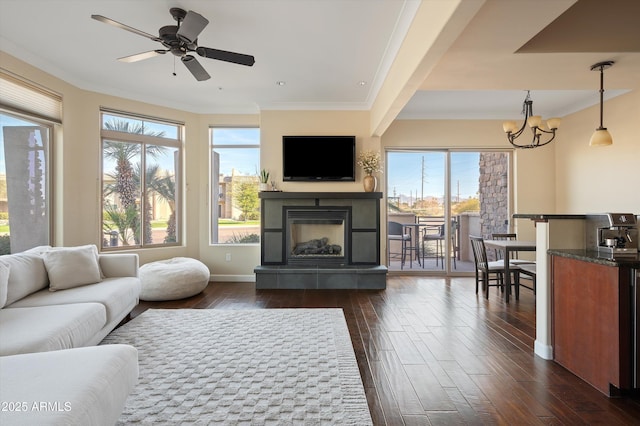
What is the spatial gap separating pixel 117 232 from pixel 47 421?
418 centimetres

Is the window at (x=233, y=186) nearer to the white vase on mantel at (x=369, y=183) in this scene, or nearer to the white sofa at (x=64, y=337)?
the white vase on mantel at (x=369, y=183)

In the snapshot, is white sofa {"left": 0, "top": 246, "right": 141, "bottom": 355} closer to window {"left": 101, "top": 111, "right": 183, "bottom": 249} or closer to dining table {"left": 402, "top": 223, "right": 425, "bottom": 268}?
window {"left": 101, "top": 111, "right": 183, "bottom": 249}

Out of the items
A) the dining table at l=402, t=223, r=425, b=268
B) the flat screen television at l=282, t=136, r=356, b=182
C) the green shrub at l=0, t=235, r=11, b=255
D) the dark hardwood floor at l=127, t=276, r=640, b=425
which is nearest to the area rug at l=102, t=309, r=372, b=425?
the dark hardwood floor at l=127, t=276, r=640, b=425

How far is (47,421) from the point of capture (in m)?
1.07

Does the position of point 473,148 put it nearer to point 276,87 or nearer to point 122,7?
point 276,87

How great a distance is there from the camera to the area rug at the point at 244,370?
1.78m

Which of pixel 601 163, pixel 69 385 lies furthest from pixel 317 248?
pixel 601 163

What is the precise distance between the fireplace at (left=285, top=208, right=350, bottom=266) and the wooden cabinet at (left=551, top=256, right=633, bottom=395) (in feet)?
9.49

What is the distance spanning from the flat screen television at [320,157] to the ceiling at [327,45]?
2.31 ft

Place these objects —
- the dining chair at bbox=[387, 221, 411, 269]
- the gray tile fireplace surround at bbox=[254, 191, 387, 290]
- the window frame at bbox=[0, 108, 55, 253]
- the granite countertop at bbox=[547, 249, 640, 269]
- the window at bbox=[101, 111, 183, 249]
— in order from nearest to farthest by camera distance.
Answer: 1. the granite countertop at bbox=[547, 249, 640, 269]
2. the window frame at bbox=[0, 108, 55, 253]
3. the window at bbox=[101, 111, 183, 249]
4. the gray tile fireplace surround at bbox=[254, 191, 387, 290]
5. the dining chair at bbox=[387, 221, 411, 269]

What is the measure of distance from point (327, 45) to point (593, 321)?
3223mm

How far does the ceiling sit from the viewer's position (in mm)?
2318

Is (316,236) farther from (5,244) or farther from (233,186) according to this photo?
(5,244)

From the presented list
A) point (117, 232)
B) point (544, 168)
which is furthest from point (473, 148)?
point (117, 232)
